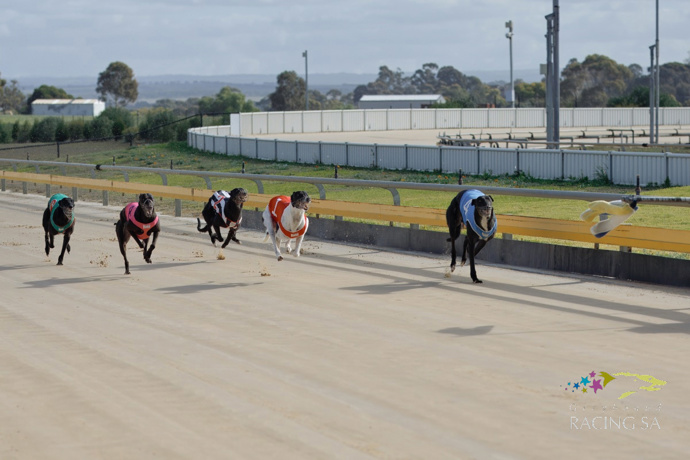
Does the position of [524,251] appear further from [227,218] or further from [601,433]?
[601,433]

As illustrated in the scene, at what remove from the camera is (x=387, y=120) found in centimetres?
6669

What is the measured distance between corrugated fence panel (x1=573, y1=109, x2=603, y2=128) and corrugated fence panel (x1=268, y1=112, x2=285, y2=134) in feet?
59.9

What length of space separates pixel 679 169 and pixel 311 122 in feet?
141

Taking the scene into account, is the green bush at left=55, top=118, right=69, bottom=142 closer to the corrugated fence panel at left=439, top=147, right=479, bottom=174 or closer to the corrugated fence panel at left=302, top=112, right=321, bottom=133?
the corrugated fence panel at left=302, top=112, right=321, bottom=133

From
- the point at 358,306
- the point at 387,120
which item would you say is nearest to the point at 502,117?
the point at 387,120

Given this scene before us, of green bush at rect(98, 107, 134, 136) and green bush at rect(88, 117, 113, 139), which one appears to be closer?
green bush at rect(88, 117, 113, 139)

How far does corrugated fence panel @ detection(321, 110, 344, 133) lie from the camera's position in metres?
65.1

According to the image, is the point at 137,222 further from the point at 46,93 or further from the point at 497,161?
the point at 46,93

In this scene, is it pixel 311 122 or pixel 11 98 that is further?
pixel 11 98

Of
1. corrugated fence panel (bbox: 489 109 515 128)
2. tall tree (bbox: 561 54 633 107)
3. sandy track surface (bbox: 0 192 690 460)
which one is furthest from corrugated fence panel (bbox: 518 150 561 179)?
tall tree (bbox: 561 54 633 107)

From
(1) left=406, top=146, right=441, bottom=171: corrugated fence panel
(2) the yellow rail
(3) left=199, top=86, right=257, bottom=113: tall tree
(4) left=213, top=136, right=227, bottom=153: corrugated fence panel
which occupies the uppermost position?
(3) left=199, top=86, right=257, bottom=113: tall tree

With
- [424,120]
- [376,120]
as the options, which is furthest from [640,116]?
[376,120]

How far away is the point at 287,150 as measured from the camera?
1447 inches

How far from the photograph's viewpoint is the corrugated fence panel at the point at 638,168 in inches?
926
